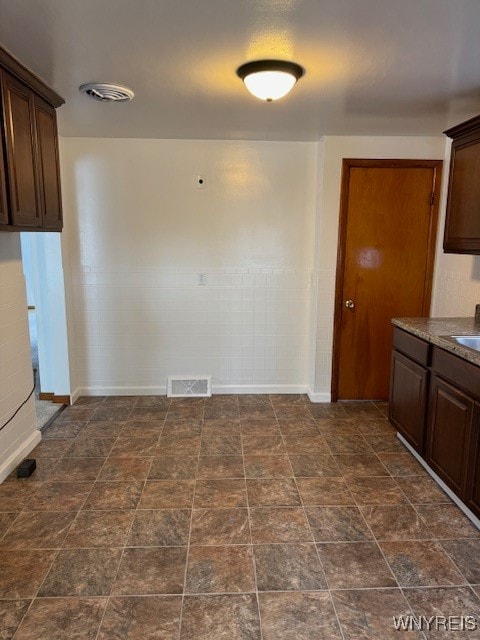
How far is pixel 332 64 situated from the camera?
213 centimetres

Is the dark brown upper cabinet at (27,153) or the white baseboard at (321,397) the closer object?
the dark brown upper cabinet at (27,153)

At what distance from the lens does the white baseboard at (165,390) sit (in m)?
→ 4.12

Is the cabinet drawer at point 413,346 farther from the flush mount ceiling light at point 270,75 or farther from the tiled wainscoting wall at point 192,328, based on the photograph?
the flush mount ceiling light at point 270,75

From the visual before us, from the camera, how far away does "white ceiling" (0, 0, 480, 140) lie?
1666 mm

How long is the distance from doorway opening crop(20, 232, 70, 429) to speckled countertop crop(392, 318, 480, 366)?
281 cm

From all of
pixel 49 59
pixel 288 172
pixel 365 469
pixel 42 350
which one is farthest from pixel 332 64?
pixel 42 350

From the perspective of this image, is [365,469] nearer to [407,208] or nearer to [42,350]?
[407,208]

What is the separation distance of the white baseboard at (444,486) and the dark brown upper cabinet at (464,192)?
141cm

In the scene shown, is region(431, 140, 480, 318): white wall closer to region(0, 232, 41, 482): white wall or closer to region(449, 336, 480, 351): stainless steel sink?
region(449, 336, 480, 351): stainless steel sink

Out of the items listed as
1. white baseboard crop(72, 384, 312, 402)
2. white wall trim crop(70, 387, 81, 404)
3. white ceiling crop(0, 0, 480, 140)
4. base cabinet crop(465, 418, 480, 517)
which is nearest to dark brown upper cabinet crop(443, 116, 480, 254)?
white ceiling crop(0, 0, 480, 140)

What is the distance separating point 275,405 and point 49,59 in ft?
9.98

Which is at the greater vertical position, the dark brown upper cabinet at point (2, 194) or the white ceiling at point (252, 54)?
the white ceiling at point (252, 54)

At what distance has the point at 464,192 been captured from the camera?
2814mm

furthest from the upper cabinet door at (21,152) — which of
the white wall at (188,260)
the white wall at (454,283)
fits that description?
the white wall at (454,283)
